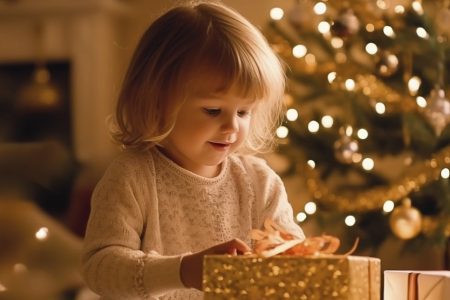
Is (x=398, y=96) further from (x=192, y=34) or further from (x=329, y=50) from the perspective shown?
(x=192, y=34)

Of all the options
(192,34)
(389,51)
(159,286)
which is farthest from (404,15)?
(159,286)

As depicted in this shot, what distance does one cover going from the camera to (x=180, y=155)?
1246mm

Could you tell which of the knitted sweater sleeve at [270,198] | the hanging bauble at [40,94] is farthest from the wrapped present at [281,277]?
the hanging bauble at [40,94]

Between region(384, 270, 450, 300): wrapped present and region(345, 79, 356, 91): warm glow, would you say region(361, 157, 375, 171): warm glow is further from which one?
region(384, 270, 450, 300): wrapped present

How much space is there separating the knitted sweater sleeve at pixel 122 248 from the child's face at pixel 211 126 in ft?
0.25

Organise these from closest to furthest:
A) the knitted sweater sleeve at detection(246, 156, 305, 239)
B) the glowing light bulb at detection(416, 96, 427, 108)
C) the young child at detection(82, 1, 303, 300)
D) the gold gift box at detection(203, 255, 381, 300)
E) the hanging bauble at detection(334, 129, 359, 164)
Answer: the gold gift box at detection(203, 255, 381, 300), the young child at detection(82, 1, 303, 300), the knitted sweater sleeve at detection(246, 156, 305, 239), the hanging bauble at detection(334, 129, 359, 164), the glowing light bulb at detection(416, 96, 427, 108)

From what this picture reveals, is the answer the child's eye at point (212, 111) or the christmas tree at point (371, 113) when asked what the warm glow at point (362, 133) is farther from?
the child's eye at point (212, 111)

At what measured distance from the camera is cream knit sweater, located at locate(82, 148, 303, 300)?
3.52 feet

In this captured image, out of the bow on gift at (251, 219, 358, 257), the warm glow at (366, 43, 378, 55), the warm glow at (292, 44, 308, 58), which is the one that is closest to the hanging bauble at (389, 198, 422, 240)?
the warm glow at (366, 43, 378, 55)

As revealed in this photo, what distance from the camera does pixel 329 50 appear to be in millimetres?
2637

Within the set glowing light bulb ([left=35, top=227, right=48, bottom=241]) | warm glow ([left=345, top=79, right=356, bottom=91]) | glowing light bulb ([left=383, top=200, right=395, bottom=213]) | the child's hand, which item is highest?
the child's hand

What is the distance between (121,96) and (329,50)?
4.87 ft

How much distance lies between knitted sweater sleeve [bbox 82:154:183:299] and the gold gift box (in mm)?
120

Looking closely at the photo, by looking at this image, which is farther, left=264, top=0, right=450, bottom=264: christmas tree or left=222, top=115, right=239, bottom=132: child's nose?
left=264, top=0, right=450, bottom=264: christmas tree
